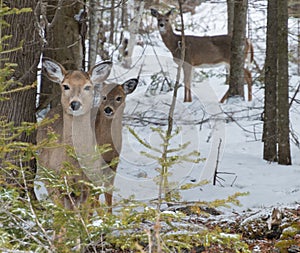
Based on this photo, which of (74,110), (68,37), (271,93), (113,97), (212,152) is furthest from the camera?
(212,152)

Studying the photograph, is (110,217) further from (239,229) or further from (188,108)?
(188,108)

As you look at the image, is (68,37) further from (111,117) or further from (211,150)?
(211,150)

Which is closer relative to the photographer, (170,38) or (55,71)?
(55,71)

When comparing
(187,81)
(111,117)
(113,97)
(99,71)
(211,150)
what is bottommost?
(211,150)

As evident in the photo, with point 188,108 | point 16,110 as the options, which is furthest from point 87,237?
point 188,108

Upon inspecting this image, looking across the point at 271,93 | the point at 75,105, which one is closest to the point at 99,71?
the point at 75,105

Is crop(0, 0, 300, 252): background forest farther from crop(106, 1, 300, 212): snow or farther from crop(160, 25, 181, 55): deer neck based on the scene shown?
crop(160, 25, 181, 55): deer neck

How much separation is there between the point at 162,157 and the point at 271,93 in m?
5.69

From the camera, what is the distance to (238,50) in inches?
465

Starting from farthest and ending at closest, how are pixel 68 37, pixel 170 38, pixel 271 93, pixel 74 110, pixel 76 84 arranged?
1. pixel 170 38
2. pixel 271 93
3. pixel 68 37
4. pixel 76 84
5. pixel 74 110

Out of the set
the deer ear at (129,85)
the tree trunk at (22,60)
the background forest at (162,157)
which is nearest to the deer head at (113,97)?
the deer ear at (129,85)

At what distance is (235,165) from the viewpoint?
343 inches

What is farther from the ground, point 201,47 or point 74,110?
point 201,47

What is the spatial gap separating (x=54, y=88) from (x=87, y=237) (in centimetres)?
551
